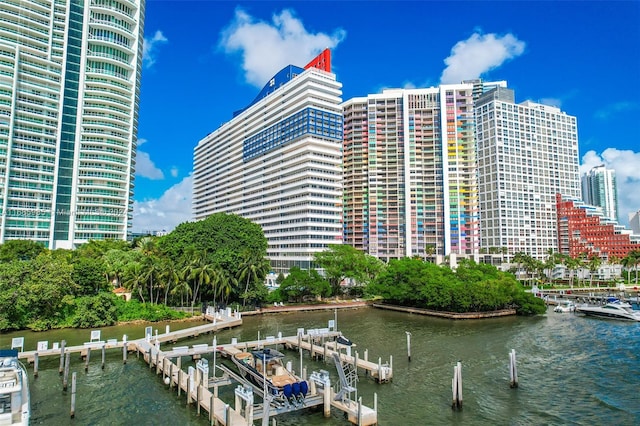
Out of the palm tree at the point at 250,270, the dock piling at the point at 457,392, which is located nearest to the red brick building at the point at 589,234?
the palm tree at the point at 250,270

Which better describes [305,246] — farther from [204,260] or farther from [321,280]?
[204,260]

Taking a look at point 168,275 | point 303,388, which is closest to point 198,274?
point 168,275

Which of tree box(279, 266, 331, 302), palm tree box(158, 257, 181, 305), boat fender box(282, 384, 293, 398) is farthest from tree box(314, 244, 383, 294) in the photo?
boat fender box(282, 384, 293, 398)

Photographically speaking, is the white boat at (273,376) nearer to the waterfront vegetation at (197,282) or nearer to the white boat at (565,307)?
the waterfront vegetation at (197,282)

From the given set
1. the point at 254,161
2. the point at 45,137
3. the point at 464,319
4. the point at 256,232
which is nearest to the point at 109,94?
the point at 45,137

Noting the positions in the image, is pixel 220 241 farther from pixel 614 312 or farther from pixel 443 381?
pixel 614 312

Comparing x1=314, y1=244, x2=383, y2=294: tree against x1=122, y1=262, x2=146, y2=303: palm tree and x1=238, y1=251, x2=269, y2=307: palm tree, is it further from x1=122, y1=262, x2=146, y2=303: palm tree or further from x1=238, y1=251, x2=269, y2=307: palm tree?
x1=122, y1=262, x2=146, y2=303: palm tree
